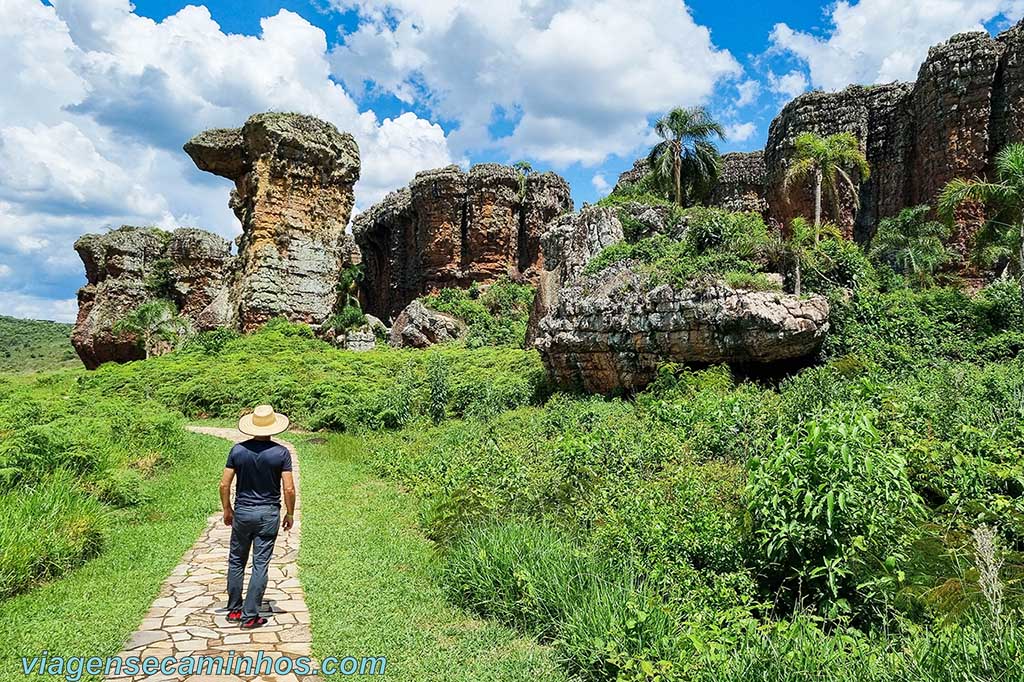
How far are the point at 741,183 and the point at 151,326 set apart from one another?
29.8 m

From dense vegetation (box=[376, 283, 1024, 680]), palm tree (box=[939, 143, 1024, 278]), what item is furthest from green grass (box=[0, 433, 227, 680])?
palm tree (box=[939, 143, 1024, 278])

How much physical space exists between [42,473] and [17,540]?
8.65 feet

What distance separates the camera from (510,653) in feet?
14.1

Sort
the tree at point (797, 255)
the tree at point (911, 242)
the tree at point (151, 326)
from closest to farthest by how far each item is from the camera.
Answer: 1. the tree at point (797, 255)
2. the tree at point (911, 242)
3. the tree at point (151, 326)

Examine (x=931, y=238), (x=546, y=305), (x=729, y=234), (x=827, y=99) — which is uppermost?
(x=827, y=99)

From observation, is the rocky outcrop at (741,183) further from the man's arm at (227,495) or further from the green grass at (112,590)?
the man's arm at (227,495)

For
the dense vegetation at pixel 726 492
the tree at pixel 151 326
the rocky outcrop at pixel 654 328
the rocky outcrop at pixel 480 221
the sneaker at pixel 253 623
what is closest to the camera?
the dense vegetation at pixel 726 492

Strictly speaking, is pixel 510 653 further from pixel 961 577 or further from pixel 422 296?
pixel 422 296

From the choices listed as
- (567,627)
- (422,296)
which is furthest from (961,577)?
(422,296)

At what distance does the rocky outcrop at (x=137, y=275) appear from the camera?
106ft

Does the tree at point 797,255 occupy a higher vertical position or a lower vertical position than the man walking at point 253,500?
higher

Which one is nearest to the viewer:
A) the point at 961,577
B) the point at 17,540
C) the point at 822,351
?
the point at 961,577

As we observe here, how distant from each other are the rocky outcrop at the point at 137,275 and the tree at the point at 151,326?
1048 millimetres

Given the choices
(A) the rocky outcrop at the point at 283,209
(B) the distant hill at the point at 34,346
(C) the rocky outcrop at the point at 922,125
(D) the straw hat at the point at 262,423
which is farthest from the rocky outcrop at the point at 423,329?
(B) the distant hill at the point at 34,346
